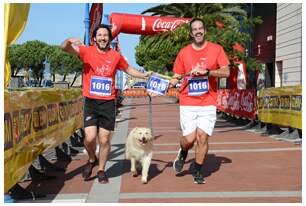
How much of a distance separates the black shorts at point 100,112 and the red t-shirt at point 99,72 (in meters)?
0.08

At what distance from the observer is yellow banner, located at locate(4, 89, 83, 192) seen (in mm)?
5293

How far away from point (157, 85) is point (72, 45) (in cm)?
141

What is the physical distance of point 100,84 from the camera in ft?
23.0

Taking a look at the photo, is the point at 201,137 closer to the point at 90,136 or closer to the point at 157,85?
the point at 157,85

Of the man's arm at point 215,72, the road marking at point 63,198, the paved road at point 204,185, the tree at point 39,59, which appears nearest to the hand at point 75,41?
the man's arm at point 215,72

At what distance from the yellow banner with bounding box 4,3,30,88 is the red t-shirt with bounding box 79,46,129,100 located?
4.75ft

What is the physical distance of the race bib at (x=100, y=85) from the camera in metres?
7.03

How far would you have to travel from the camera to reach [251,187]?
675 cm

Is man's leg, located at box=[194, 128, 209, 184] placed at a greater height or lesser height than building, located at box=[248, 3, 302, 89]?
lesser

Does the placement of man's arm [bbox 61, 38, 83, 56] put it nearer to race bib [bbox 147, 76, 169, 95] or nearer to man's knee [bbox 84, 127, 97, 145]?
man's knee [bbox 84, 127, 97, 145]

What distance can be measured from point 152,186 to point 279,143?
607 cm

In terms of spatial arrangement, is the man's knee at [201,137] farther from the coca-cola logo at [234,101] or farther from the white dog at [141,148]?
the coca-cola logo at [234,101]

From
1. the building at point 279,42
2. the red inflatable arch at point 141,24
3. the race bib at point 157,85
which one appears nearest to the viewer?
the race bib at point 157,85

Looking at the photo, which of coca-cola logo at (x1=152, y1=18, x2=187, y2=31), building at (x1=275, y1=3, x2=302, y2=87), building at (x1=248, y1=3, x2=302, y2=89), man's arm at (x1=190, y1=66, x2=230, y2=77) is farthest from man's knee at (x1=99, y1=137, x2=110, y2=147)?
coca-cola logo at (x1=152, y1=18, x2=187, y2=31)
